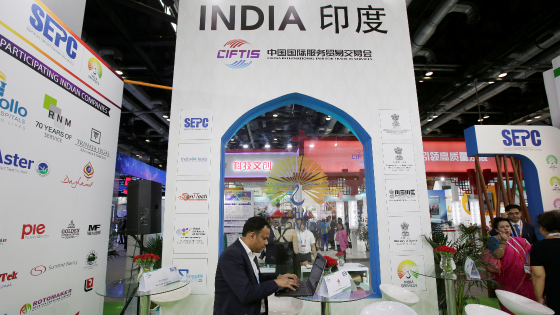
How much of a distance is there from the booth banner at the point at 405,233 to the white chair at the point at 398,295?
0.46m

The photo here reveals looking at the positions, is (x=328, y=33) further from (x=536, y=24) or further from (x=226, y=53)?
(x=536, y=24)

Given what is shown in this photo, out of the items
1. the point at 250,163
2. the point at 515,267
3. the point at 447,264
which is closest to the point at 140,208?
the point at 447,264

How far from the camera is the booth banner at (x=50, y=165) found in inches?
80.8

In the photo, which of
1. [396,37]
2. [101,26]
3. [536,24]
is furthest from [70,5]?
[536,24]

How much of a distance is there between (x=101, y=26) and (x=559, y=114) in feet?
26.0

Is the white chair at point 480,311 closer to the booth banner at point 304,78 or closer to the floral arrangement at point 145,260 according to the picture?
the booth banner at point 304,78

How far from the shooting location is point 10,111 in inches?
81.0

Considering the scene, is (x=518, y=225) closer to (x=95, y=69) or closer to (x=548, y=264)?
(x=548, y=264)

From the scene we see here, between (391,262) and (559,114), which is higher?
(559,114)

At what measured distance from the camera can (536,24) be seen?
5219 mm

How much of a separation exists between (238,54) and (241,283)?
8.81ft

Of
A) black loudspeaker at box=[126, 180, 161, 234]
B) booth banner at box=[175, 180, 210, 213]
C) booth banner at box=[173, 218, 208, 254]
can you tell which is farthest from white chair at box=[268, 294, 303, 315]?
black loudspeaker at box=[126, 180, 161, 234]

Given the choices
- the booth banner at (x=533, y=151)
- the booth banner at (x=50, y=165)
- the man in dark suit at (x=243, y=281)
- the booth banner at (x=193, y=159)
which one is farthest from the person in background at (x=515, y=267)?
the booth banner at (x=50, y=165)

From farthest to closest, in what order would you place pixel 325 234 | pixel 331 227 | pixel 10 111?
1. pixel 331 227
2. pixel 325 234
3. pixel 10 111
